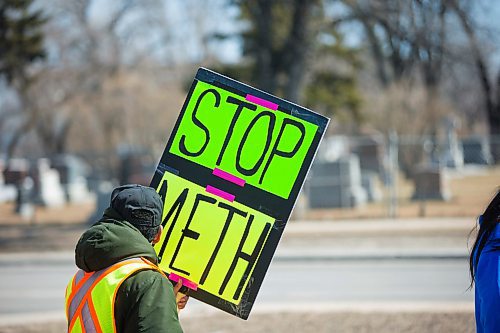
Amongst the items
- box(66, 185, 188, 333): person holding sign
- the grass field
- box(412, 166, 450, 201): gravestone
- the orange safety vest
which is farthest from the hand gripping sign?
box(412, 166, 450, 201): gravestone

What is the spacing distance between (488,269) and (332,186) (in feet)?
64.3

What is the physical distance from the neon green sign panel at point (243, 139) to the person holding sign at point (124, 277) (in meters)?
0.60

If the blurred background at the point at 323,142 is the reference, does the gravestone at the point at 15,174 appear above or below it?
below

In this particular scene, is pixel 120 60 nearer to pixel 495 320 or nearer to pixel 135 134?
pixel 135 134

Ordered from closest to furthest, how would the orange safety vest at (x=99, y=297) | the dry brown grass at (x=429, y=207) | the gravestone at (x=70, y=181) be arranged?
the orange safety vest at (x=99, y=297)
the dry brown grass at (x=429, y=207)
the gravestone at (x=70, y=181)

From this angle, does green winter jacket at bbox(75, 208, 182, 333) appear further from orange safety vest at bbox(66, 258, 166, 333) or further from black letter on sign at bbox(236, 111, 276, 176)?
black letter on sign at bbox(236, 111, 276, 176)

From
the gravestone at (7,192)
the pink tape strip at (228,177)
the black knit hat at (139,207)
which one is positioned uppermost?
the pink tape strip at (228,177)

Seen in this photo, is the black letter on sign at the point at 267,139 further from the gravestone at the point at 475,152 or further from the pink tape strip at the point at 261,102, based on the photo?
the gravestone at the point at 475,152

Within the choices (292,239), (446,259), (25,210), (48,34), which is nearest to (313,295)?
(446,259)

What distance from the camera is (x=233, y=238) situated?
3273 mm

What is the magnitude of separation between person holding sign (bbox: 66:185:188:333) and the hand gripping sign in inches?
18.9

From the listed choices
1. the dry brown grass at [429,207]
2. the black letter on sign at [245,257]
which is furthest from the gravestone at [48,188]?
the black letter on sign at [245,257]

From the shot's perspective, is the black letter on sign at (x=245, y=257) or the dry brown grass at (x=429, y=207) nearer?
the black letter on sign at (x=245, y=257)

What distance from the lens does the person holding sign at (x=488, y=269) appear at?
7.66 feet
